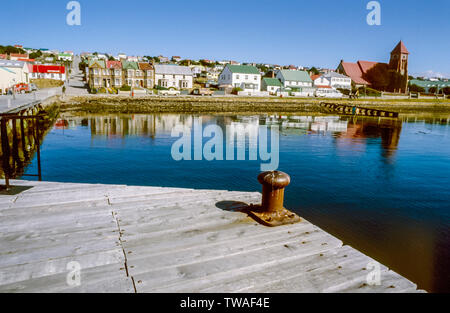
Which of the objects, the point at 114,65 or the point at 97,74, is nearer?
the point at 97,74

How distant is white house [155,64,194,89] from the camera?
88562mm

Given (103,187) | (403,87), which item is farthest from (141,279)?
(403,87)

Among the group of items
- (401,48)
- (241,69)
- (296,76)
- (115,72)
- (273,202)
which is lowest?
(273,202)

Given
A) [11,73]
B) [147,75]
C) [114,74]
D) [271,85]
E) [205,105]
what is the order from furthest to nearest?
1. [271,85]
2. [147,75]
3. [114,74]
4. [205,105]
5. [11,73]

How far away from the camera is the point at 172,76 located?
90000 mm

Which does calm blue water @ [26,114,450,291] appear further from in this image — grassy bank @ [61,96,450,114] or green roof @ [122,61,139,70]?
green roof @ [122,61,139,70]

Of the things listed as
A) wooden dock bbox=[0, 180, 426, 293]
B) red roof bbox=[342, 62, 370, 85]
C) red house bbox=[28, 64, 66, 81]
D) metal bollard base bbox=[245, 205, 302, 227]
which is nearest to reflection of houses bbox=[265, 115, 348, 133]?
metal bollard base bbox=[245, 205, 302, 227]

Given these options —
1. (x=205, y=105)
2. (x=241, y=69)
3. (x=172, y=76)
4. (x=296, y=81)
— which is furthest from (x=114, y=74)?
(x=296, y=81)

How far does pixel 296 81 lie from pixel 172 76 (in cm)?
3891

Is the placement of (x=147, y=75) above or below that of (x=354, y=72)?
below

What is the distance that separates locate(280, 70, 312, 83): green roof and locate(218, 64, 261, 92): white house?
35.0 ft

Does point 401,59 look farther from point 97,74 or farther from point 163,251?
point 163,251

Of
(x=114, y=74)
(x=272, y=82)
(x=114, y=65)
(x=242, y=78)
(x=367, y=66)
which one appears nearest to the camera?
(x=114, y=65)

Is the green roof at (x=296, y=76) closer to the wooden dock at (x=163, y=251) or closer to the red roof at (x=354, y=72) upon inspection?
the red roof at (x=354, y=72)
